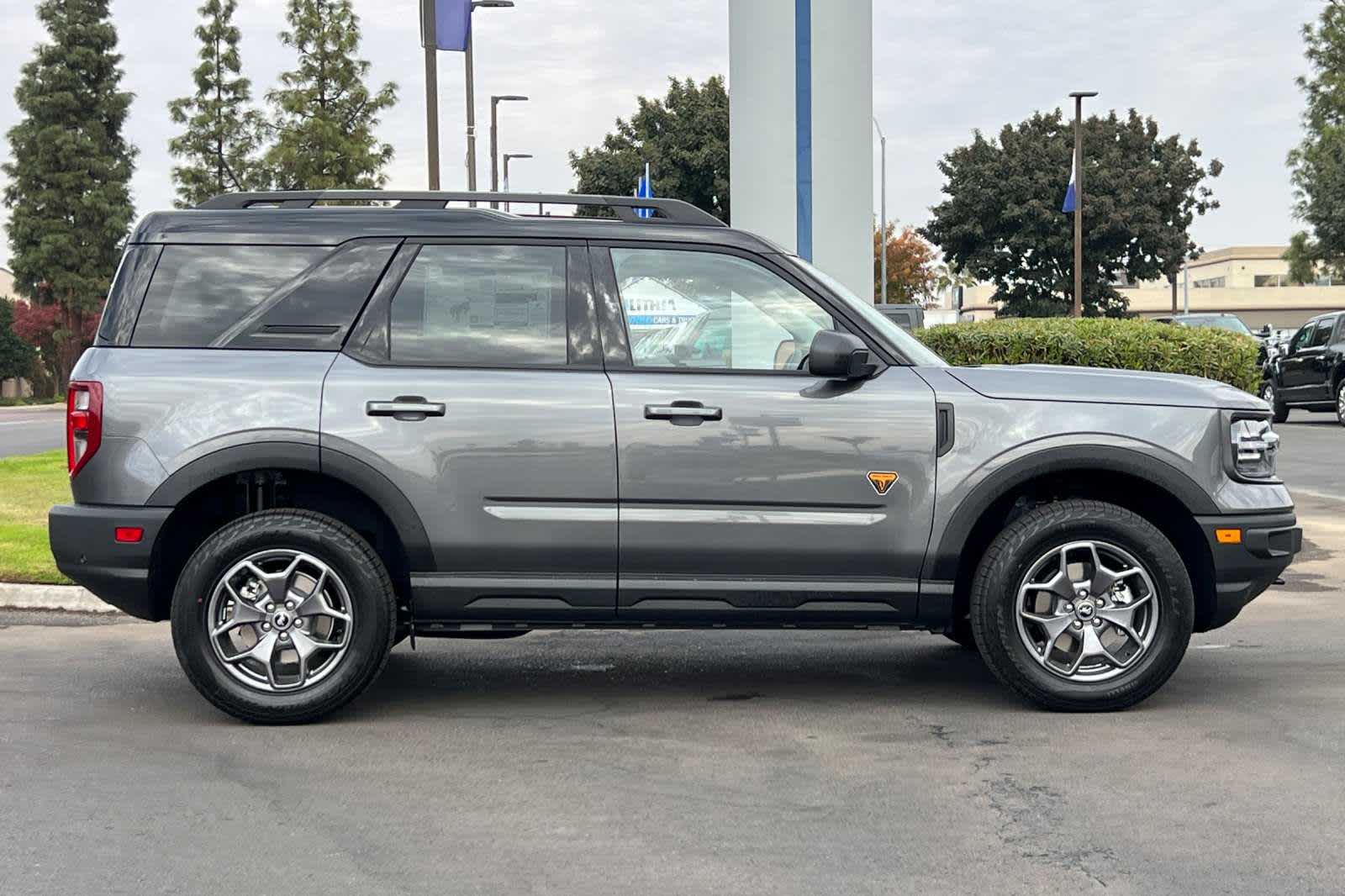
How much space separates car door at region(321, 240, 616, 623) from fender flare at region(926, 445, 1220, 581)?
4.10 feet

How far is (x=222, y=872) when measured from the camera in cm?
443

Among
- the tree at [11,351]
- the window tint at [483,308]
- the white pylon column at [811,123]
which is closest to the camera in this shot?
the window tint at [483,308]

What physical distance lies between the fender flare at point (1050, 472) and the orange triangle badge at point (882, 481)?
269 mm

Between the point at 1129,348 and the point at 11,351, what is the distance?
6534 centimetres

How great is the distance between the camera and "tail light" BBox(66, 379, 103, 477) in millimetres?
6180

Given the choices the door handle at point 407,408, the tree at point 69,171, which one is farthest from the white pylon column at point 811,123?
the tree at point 69,171

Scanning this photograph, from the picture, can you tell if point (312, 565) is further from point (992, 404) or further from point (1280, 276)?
point (1280, 276)

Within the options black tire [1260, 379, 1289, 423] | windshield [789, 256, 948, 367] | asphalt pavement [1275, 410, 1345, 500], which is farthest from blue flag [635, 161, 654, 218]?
black tire [1260, 379, 1289, 423]

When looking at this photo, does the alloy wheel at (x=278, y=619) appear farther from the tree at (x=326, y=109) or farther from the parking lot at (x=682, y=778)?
the tree at (x=326, y=109)

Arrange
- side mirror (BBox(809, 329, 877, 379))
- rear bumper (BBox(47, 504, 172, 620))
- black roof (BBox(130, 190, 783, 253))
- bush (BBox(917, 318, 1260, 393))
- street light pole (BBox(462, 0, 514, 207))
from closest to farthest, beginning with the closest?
side mirror (BBox(809, 329, 877, 379)), rear bumper (BBox(47, 504, 172, 620)), black roof (BBox(130, 190, 783, 253)), bush (BBox(917, 318, 1260, 393)), street light pole (BBox(462, 0, 514, 207))

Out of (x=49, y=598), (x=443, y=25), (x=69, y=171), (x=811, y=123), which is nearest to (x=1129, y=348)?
(x=811, y=123)

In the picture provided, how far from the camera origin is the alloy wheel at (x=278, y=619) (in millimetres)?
6164

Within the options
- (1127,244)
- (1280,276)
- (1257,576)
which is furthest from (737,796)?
(1280,276)

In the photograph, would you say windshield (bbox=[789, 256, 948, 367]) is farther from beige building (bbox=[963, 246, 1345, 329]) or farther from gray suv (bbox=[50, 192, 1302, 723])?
beige building (bbox=[963, 246, 1345, 329])
